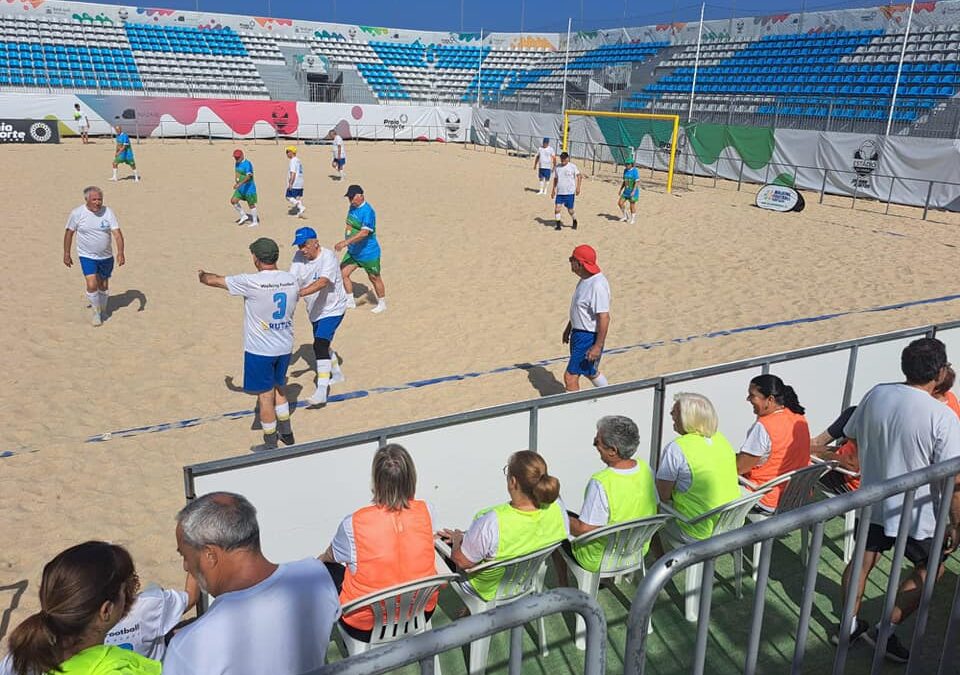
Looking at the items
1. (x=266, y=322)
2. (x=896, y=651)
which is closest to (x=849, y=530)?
(x=896, y=651)

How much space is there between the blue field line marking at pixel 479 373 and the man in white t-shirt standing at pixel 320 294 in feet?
1.27

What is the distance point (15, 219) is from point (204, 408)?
935 cm

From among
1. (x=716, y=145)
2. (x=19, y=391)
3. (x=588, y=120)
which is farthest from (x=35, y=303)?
(x=588, y=120)

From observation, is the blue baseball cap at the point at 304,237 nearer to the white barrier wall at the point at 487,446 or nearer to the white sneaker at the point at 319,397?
the white sneaker at the point at 319,397

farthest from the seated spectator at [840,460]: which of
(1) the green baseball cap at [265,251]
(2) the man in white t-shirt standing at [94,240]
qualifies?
(2) the man in white t-shirt standing at [94,240]

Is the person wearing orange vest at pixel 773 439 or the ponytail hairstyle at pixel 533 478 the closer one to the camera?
the ponytail hairstyle at pixel 533 478

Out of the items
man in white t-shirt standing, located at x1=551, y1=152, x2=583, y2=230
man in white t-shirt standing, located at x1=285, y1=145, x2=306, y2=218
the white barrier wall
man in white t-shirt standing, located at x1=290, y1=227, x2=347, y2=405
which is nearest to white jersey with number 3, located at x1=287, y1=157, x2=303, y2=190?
man in white t-shirt standing, located at x1=285, y1=145, x2=306, y2=218

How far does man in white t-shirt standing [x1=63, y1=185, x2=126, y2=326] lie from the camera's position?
813 centimetres

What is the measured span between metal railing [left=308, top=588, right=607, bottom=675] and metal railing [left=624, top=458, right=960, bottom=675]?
11cm

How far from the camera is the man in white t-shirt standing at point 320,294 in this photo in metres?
6.29

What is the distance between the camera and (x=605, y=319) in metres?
5.97

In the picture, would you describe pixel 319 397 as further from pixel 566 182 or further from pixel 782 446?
pixel 566 182

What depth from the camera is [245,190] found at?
1390 cm

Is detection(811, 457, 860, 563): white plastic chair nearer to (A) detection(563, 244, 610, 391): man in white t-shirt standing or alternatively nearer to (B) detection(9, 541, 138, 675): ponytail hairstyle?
(A) detection(563, 244, 610, 391): man in white t-shirt standing
